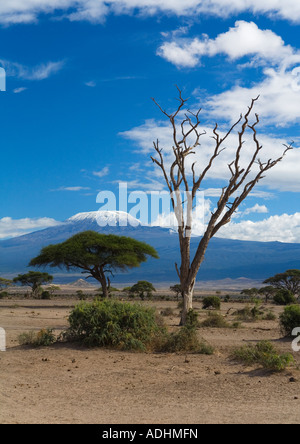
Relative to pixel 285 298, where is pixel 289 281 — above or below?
above

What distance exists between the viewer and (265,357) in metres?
11.7

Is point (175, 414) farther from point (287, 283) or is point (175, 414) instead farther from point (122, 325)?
point (287, 283)

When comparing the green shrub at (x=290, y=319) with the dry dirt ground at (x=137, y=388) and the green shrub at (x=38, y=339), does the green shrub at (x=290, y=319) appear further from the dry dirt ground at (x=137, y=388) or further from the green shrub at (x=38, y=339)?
the green shrub at (x=38, y=339)

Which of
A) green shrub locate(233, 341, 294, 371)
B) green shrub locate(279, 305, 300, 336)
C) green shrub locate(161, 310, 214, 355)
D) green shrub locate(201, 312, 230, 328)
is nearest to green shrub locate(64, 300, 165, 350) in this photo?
green shrub locate(161, 310, 214, 355)

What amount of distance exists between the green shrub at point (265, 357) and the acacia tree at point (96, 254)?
26624 mm

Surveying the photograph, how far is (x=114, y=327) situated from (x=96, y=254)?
26.5 meters

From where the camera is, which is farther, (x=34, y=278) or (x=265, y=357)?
(x=34, y=278)

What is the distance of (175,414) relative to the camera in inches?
304

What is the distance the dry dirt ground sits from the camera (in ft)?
24.9

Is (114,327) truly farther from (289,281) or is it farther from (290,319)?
(289,281)

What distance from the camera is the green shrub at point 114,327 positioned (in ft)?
47.0

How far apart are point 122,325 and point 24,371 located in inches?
150

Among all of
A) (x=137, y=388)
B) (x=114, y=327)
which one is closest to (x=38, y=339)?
(x=114, y=327)

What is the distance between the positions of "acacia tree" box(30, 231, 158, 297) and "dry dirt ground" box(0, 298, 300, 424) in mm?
24833
